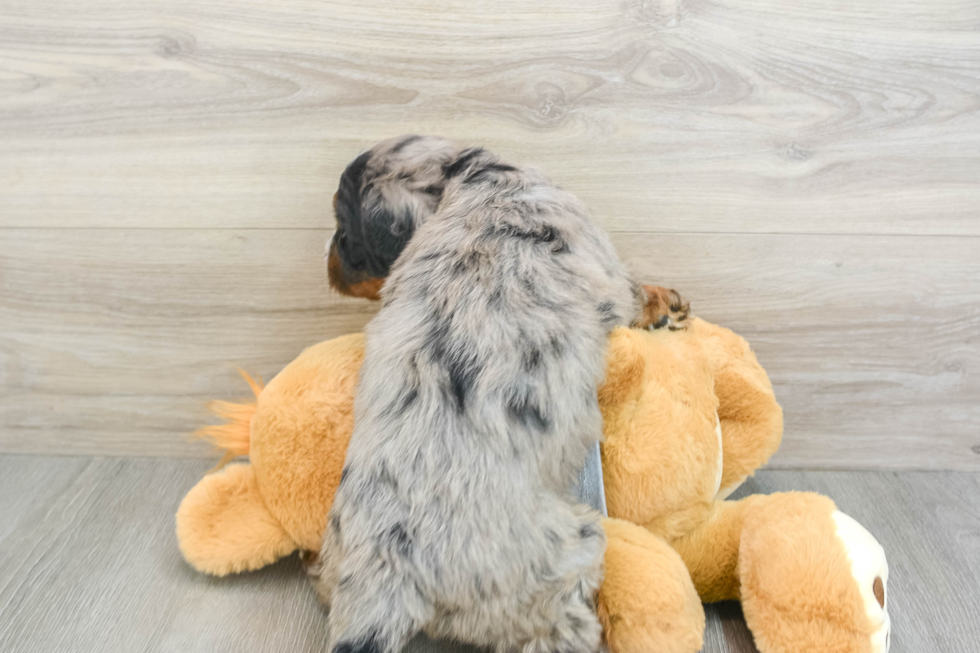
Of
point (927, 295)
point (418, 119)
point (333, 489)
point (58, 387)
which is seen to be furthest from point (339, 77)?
point (927, 295)

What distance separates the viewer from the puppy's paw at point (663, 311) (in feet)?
3.06

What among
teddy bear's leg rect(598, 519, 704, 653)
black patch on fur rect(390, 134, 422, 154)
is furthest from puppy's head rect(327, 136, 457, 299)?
teddy bear's leg rect(598, 519, 704, 653)

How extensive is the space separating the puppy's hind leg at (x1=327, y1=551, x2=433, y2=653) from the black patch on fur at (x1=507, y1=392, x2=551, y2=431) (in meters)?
0.19

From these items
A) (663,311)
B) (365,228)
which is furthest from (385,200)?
(663,311)

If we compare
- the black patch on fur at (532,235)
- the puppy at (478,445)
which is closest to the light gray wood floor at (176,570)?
the puppy at (478,445)

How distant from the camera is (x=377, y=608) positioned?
642mm

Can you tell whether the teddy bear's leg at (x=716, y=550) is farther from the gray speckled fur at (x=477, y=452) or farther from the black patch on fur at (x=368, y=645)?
the black patch on fur at (x=368, y=645)

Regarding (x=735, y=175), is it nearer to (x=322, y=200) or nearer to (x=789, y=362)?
(x=789, y=362)

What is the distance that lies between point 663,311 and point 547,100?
14.1 inches

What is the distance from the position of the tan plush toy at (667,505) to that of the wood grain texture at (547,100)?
Result: 26 cm

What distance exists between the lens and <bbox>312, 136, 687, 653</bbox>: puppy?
25.5 inches

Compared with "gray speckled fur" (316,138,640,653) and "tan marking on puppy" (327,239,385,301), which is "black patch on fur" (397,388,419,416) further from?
"tan marking on puppy" (327,239,385,301)

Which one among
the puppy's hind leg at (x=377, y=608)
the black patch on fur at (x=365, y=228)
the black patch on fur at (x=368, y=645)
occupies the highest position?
the black patch on fur at (x=365, y=228)

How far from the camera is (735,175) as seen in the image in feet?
3.40
